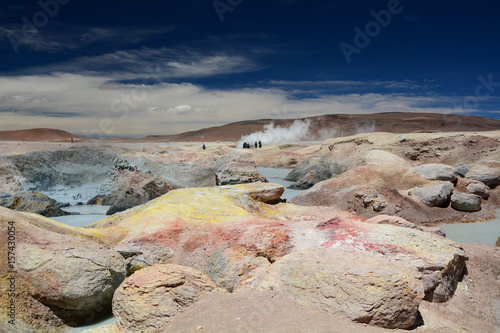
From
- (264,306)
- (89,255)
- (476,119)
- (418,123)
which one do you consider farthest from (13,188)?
(476,119)

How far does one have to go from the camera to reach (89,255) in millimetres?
5156

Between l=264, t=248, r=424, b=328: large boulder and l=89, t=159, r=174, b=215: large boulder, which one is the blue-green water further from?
l=89, t=159, r=174, b=215: large boulder

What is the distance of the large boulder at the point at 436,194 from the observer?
12.3 m

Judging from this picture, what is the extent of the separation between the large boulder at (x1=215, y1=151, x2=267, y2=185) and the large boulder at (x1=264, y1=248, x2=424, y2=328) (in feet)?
30.2

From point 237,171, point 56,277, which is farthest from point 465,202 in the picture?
point 56,277

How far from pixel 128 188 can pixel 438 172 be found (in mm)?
11863

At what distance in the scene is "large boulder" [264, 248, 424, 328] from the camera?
3.91m

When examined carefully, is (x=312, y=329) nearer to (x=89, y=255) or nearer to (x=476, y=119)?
(x=89, y=255)

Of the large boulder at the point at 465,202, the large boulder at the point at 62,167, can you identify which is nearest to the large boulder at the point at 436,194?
the large boulder at the point at 465,202

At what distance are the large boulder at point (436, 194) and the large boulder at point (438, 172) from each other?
1688 millimetres

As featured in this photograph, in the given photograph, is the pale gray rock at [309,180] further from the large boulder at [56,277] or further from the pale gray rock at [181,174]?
the large boulder at [56,277]

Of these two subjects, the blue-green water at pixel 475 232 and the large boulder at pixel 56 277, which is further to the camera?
the blue-green water at pixel 475 232

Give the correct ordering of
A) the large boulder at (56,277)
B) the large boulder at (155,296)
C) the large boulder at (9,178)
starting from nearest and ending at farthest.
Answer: the large boulder at (155,296), the large boulder at (56,277), the large boulder at (9,178)

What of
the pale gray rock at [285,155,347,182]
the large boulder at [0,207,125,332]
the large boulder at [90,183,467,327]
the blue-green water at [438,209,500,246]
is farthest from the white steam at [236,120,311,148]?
the large boulder at [0,207,125,332]
